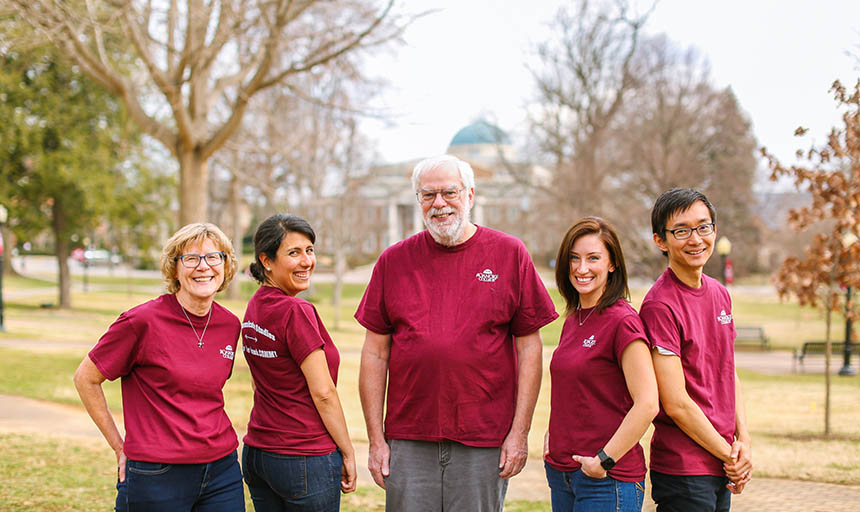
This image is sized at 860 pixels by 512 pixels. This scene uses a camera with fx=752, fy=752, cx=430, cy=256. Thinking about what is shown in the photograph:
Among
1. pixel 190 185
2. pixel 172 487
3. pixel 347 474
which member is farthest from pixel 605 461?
pixel 190 185

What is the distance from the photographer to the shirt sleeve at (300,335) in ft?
10.9

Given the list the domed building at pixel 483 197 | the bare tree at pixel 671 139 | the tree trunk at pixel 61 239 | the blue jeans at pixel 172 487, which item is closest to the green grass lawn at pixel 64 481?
the domed building at pixel 483 197

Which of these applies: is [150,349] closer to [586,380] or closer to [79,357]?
[586,380]

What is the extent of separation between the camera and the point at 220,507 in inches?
131

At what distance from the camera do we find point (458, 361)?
11.3 ft

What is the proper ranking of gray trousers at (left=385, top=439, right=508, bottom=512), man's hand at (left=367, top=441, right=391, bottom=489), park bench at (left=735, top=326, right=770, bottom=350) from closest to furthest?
1. gray trousers at (left=385, top=439, right=508, bottom=512)
2. man's hand at (left=367, top=441, right=391, bottom=489)
3. park bench at (left=735, top=326, right=770, bottom=350)

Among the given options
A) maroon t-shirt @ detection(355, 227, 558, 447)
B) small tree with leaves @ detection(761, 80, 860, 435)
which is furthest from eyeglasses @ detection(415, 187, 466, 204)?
small tree with leaves @ detection(761, 80, 860, 435)

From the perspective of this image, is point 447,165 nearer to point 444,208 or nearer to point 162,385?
point 444,208

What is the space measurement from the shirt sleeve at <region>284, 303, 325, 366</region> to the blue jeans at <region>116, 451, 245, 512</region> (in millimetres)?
586

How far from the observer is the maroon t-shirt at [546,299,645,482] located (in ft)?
10.3

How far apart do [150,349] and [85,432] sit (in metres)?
7.23

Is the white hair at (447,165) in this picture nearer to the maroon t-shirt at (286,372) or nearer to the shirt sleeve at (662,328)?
the maroon t-shirt at (286,372)

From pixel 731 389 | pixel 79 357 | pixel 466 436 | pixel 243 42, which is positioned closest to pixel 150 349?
pixel 466 436

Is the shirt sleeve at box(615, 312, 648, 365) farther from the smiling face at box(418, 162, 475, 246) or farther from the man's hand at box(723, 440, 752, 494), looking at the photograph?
the smiling face at box(418, 162, 475, 246)
